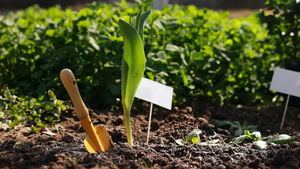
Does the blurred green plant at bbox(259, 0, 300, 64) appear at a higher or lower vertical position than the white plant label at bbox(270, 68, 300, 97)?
higher

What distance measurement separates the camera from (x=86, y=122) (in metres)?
1.54

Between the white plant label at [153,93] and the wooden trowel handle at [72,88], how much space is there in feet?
1.13

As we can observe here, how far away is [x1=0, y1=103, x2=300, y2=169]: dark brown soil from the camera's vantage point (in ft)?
4.74

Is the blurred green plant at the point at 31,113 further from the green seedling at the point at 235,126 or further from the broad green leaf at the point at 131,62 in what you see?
the green seedling at the point at 235,126

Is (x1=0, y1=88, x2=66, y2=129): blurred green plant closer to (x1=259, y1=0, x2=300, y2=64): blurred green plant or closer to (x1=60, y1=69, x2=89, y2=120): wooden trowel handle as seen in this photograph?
(x1=60, y1=69, x2=89, y2=120): wooden trowel handle

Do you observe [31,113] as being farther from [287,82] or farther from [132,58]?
[287,82]

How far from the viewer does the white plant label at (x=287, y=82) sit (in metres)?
2.16

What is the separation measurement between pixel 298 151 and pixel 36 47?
7.07 feet

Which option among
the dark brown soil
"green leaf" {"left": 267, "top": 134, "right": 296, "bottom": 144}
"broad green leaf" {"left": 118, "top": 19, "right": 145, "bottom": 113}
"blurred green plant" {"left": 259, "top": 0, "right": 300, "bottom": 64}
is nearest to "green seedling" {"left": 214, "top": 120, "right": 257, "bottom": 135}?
the dark brown soil

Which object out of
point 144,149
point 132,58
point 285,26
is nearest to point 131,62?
point 132,58

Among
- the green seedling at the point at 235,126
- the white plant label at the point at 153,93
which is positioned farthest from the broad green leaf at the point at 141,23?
the green seedling at the point at 235,126

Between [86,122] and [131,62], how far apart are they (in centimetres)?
33

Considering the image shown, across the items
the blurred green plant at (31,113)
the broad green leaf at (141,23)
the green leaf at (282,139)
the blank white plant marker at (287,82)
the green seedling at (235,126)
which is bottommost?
the blurred green plant at (31,113)

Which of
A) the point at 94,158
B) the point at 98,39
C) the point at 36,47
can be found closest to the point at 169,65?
the point at 98,39
